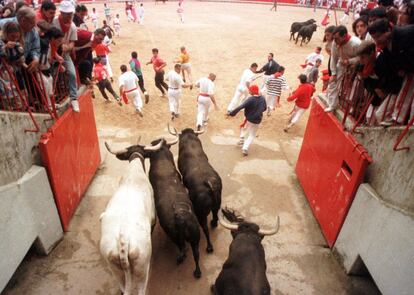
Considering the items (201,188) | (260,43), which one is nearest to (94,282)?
(201,188)

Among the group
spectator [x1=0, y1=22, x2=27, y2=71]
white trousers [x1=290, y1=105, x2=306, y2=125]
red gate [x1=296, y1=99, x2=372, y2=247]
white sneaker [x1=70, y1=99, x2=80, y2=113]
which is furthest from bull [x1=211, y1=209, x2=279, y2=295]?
white trousers [x1=290, y1=105, x2=306, y2=125]

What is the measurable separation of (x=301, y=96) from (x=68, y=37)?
6396mm

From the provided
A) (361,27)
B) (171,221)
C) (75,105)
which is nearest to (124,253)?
(171,221)

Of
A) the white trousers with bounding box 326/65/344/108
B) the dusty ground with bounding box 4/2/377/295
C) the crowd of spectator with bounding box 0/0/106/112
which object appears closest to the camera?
the crowd of spectator with bounding box 0/0/106/112

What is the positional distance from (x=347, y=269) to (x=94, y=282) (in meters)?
3.96

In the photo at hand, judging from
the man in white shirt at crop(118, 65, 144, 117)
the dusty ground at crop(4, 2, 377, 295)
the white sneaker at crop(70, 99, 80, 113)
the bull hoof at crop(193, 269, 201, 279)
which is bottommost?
the dusty ground at crop(4, 2, 377, 295)

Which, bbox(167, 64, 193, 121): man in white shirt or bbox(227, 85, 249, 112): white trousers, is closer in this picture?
bbox(167, 64, 193, 121): man in white shirt

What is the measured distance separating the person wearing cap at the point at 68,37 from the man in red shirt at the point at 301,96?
5673 mm

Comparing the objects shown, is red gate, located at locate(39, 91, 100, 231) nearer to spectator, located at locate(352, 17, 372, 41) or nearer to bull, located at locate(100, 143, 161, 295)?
bull, located at locate(100, 143, 161, 295)

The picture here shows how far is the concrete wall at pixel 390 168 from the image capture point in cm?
394

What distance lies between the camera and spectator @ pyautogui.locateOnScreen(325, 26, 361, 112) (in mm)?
5422

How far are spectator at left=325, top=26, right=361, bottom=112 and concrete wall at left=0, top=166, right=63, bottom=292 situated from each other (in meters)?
5.26

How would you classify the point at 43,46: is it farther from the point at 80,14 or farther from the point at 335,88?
the point at 335,88

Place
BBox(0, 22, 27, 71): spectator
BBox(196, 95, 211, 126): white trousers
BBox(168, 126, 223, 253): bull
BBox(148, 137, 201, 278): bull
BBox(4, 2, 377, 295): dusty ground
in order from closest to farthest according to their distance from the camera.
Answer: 1. BBox(0, 22, 27, 71): spectator
2. BBox(148, 137, 201, 278): bull
3. BBox(4, 2, 377, 295): dusty ground
4. BBox(168, 126, 223, 253): bull
5. BBox(196, 95, 211, 126): white trousers
